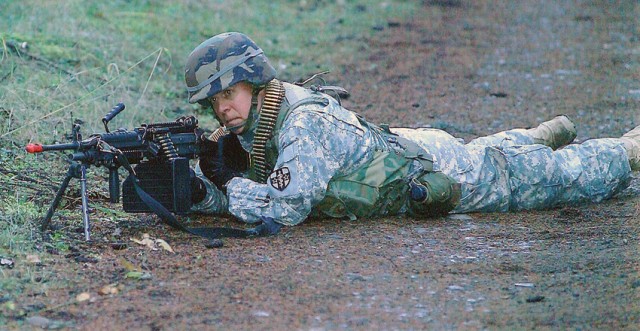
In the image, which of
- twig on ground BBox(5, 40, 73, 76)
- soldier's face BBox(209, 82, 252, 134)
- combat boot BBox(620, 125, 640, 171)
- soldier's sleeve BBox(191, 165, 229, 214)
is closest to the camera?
soldier's face BBox(209, 82, 252, 134)

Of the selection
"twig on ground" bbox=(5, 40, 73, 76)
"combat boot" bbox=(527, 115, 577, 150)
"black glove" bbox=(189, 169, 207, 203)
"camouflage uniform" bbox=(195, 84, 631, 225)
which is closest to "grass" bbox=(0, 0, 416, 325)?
"twig on ground" bbox=(5, 40, 73, 76)

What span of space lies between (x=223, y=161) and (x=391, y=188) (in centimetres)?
87

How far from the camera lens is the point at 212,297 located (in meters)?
3.93

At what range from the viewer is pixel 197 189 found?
16.4 feet

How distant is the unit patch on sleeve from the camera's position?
474cm

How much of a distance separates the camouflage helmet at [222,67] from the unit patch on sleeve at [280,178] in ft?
1.46

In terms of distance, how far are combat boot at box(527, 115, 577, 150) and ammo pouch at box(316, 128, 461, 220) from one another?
1151mm

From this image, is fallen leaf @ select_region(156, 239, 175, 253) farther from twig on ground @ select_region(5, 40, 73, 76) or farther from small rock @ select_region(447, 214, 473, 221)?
twig on ground @ select_region(5, 40, 73, 76)

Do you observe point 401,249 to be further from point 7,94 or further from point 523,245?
point 7,94

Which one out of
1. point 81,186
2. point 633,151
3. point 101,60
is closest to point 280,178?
point 81,186

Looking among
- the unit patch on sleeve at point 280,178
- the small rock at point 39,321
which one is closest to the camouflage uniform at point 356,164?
the unit patch on sleeve at point 280,178

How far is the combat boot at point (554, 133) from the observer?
607 centimetres

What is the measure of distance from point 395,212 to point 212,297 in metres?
1.58

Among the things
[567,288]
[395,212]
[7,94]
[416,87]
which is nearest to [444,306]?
[567,288]
